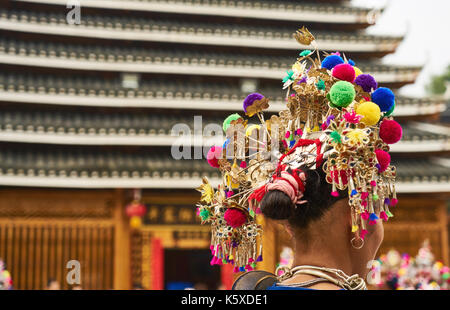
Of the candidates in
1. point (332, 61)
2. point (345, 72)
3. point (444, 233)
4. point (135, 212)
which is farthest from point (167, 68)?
point (345, 72)

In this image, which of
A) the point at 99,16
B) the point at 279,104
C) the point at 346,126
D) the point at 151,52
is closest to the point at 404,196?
the point at 279,104

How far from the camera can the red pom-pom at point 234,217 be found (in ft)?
8.24

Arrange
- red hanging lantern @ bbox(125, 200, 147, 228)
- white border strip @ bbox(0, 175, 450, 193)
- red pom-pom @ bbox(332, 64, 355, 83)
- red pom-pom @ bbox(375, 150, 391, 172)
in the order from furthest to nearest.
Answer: red hanging lantern @ bbox(125, 200, 147, 228) < white border strip @ bbox(0, 175, 450, 193) < red pom-pom @ bbox(332, 64, 355, 83) < red pom-pom @ bbox(375, 150, 391, 172)

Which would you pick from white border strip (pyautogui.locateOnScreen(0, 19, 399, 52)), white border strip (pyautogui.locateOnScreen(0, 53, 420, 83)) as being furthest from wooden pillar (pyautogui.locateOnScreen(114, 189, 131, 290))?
white border strip (pyautogui.locateOnScreen(0, 19, 399, 52))

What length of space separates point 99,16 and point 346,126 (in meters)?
11.5

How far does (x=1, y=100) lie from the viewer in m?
11.1

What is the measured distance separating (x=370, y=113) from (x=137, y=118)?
400 inches

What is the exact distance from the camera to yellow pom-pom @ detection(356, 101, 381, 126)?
216 centimetres

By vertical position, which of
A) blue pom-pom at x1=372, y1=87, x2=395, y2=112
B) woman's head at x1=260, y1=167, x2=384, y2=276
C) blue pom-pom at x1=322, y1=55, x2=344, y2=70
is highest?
blue pom-pom at x1=322, y1=55, x2=344, y2=70

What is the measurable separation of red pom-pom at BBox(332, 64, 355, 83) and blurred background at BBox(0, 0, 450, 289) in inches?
306

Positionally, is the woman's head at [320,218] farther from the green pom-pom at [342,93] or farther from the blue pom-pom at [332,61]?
the blue pom-pom at [332,61]

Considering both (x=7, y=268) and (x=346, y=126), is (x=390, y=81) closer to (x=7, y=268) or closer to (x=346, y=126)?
(x=7, y=268)

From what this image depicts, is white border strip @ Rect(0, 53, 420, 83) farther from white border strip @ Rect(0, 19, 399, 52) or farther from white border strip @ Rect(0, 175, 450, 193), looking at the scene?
white border strip @ Rect(0, 175, 450, 193)

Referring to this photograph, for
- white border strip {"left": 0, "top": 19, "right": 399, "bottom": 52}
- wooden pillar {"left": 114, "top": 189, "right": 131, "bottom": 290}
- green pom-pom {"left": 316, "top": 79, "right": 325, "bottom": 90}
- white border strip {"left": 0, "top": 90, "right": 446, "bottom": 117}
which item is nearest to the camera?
green pom-pom {"left": 316, "top": 79, "right": 325, "bottom": 90}
